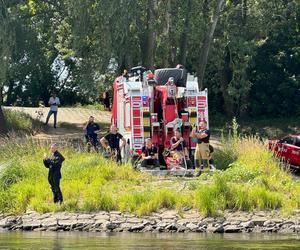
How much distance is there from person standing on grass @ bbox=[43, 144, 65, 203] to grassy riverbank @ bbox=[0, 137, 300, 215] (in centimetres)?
28

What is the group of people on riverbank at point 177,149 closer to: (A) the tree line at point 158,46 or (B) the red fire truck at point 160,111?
(B) the red fire truck at point 160,111

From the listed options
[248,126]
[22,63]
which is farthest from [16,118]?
[248,126]

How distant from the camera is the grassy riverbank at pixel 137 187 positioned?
25.6 m

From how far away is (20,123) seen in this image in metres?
44.9

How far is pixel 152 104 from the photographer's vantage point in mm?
32625

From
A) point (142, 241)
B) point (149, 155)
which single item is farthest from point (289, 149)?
A: point (142, 241)

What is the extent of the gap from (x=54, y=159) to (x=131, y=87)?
6.69 metres

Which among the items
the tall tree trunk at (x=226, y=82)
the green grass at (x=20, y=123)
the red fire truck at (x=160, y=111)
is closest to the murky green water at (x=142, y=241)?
the red fire truck at (x=160, y=111)

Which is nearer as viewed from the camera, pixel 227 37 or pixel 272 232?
pixel 272 232

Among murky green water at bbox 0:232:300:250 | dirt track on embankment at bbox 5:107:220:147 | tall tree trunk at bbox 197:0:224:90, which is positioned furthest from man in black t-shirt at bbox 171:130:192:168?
tall tree trunk at bbox 197:0:224:90

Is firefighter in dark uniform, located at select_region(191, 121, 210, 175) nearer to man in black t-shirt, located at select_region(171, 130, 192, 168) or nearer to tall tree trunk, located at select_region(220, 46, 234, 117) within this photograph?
man in black t-shirt, located at select_region(171, 130, 192, 168)

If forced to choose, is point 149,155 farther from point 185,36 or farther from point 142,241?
point 185,36

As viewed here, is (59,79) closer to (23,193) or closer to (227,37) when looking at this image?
(227,37)

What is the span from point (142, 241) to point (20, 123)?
937 inches
